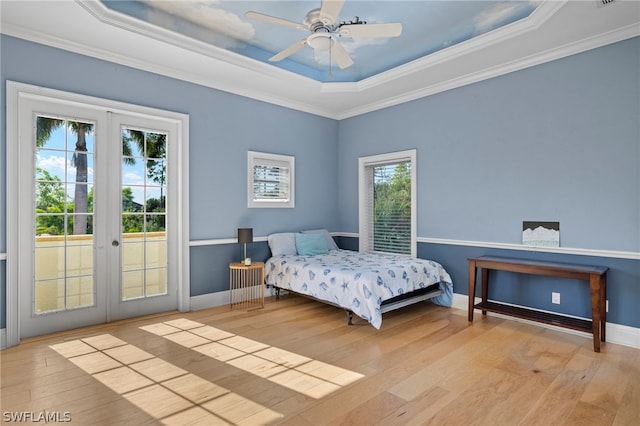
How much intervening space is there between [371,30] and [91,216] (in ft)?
11.2

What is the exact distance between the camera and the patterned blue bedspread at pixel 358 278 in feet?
12.1

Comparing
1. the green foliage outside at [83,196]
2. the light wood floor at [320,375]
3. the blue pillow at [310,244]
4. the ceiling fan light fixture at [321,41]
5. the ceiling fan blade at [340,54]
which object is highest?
the ceiling fan light fixture at [321,41]

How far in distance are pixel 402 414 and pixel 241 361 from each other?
1405mm

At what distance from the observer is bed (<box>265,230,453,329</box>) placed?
3719mm

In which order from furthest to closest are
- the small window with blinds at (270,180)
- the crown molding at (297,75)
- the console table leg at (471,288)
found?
the small window with blinds at (270,180)
the console table leg at (471,288)
the crown molding at (297,75)

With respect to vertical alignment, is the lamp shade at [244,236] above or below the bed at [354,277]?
above

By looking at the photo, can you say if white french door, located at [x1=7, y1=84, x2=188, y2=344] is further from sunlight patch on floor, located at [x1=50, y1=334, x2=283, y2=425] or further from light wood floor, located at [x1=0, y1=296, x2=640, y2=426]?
sunlight patch on floor, located at [x1=50, y1=334, x2=283, y2=425]

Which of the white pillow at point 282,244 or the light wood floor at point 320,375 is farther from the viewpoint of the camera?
the white pillow at point 282,244

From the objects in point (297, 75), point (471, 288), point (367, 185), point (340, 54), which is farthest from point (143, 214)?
point (471, 288)

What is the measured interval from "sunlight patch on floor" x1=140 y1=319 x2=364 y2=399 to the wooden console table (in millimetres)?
2042

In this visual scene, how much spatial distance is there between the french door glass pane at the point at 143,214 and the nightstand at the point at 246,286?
869 millimetres

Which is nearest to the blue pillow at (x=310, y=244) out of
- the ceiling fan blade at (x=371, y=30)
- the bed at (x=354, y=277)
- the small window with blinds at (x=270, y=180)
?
the bed at (x=354, y=277)

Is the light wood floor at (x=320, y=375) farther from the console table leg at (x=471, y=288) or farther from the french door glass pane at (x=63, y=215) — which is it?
the french door glass pane at (x=63, y=215)

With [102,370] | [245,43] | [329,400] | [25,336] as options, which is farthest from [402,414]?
[245,43]
